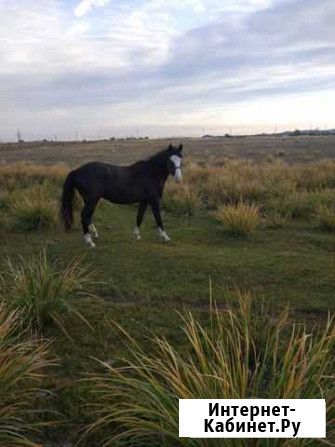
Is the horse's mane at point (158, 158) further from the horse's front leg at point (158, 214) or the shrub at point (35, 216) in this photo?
the shrub at point (35, 216)

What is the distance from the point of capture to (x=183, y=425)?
2242mm

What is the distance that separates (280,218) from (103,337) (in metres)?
6.69

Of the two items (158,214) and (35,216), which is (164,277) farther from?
(35,216)

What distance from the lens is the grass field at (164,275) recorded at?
3.79 meters

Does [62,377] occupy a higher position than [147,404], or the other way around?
[147,404]

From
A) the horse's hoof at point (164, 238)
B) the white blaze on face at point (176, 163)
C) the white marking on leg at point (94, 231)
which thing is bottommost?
the horse's hoof at point (164, 238)

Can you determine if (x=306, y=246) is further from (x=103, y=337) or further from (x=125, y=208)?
(x=125, y=208)

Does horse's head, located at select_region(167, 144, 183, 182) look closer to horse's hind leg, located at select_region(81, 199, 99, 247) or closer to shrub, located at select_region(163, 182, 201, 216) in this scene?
horse's hind leg, located at select_region(81, 199, 99, 247)

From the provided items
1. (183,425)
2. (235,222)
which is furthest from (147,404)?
(235,222)

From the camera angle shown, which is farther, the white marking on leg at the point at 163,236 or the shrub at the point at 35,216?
the shrub at the point at 35,216

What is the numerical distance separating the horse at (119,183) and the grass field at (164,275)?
64cm

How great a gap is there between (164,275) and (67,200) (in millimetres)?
2525

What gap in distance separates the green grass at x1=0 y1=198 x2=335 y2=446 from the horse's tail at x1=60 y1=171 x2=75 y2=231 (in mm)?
528

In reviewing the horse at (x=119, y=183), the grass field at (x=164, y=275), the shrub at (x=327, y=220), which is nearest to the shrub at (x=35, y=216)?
the grass field at (x=164, y=275)
